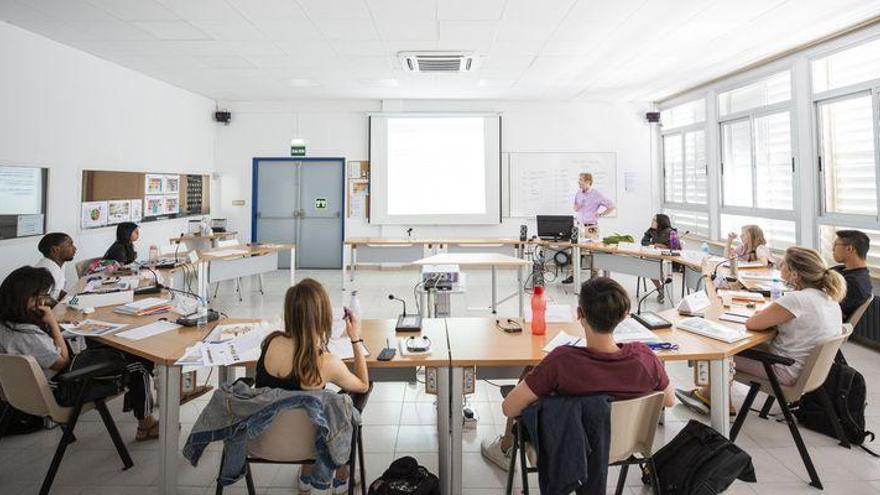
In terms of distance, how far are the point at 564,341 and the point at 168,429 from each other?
1881mm

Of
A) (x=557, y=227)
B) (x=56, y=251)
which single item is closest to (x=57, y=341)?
(x=56, y=251)

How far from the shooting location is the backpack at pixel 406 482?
1.92m

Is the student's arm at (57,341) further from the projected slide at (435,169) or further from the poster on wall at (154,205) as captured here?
the projected slide at (435,169)

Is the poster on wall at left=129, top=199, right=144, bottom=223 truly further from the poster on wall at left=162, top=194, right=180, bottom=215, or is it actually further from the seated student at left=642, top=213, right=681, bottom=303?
the seated student at left=642, top=213, right=681, bottom=303

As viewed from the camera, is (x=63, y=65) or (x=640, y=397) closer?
(x=640, y=397)

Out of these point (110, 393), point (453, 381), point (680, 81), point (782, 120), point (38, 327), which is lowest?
point (110, 393)

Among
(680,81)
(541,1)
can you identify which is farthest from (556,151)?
(541,1)

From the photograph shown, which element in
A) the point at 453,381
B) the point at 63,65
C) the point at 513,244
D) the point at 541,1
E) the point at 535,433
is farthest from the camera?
the point at 513,244

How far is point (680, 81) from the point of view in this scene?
6.75 m

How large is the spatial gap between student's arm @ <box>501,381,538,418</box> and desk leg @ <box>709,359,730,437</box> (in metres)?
1.05

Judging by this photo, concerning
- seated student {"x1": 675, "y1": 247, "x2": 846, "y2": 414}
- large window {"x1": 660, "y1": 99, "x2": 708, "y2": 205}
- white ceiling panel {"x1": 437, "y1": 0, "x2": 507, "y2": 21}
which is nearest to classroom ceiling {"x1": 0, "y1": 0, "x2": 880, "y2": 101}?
white ceiling panel {"x1": 437, "y1": 0, "x2": 507, "y2": 21}

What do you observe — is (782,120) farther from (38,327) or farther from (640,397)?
(38,327)

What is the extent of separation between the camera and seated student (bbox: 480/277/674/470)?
1.59 meters

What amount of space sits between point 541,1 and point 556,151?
4.42 metres
